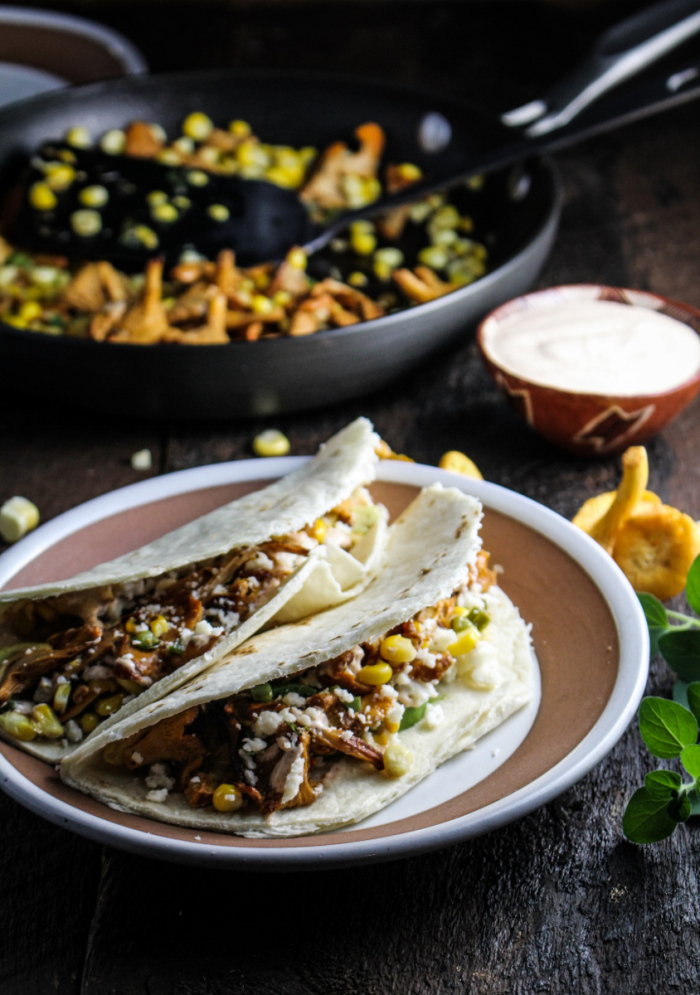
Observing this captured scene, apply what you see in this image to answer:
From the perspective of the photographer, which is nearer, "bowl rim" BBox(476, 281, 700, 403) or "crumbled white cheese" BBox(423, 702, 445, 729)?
"crumbled white cheese" BBox(423, 702, 445, 729)

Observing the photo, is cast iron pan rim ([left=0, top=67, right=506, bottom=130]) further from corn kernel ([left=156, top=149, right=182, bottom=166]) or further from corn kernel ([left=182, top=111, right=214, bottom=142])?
corn kernel ([left=156, top=149, right=182, bottom=166])

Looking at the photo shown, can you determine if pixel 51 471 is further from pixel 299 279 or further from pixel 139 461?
pixel 299 279

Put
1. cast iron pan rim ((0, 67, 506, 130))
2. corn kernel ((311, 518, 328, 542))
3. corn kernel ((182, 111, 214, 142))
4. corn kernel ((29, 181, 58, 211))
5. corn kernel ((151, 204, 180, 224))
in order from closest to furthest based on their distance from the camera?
1. corn kernel ((311, 518, 328, 542))
2. corn kernel ((151, 204, 180, 224))
3. corn kernel ((29, 181, 58, 211))
4. cast iron pan rim ((0, 67, 506, 130))
5. corn kernel ((182, 111, 214, 142))

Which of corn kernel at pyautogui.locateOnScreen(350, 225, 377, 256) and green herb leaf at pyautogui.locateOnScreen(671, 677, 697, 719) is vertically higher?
corn kernel at pyautogui.locateOnScreen(350, 225, 377, 256)

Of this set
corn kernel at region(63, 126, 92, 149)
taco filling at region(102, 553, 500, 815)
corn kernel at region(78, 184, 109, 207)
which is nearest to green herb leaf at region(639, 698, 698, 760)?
taco filling at region(102, 553, 500, 815)

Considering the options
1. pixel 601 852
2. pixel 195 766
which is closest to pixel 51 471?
pixel 195 766

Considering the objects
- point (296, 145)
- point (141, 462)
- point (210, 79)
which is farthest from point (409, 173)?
point (141, 462)

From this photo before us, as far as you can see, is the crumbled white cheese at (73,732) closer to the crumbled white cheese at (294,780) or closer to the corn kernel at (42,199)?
the crumbled white cheese at (294,780)
